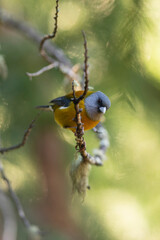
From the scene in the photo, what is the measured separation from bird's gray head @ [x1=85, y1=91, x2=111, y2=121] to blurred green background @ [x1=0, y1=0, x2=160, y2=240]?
46mm

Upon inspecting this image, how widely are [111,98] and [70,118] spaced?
23 centimetres

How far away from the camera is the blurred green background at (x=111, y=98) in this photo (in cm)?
130

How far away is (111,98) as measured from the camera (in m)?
1.57

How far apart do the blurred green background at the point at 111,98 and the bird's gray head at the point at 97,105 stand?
5 centimetres

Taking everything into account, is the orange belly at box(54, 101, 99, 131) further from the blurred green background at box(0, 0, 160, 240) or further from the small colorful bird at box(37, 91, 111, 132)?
the blurred green background at box(0, 0, 160, 240)

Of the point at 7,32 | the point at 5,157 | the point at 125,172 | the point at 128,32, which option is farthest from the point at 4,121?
the point at 7,32

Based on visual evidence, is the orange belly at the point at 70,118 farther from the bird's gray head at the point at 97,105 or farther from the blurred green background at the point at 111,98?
the blurred green background at the point at 111,98

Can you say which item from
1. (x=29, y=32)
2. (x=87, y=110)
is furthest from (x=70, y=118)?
(x=29, y=32)

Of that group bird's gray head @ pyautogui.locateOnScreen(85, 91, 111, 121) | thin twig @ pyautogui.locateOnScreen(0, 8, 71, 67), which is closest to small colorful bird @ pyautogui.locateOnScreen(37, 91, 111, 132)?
bird's gray head @ pyautogui.locateOnScreen(85, 91, 111, 121)

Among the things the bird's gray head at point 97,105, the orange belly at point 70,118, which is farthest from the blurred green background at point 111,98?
the orange belly at point 70,118

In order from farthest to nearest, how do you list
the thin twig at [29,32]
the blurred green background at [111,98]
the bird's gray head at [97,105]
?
the thin twig at [29,32]
the bird's gray head at [97,105]
the blurred green background at [111,98]

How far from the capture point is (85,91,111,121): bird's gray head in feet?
5.11

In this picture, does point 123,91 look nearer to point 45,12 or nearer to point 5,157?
point 45,12

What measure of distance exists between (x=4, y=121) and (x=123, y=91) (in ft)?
2.45
